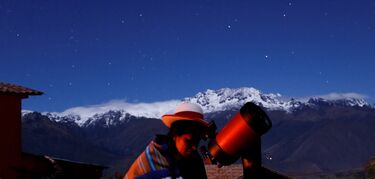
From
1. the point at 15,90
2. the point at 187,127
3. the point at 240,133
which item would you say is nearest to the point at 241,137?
the point at 240,133

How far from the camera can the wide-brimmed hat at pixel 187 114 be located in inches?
162

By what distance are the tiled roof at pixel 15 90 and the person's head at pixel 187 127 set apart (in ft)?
92.0

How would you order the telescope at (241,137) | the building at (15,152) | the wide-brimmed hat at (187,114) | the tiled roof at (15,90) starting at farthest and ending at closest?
the tiled roof at (15,90), the building at (15,152), the telescope at (241,137), the wide-brimmed hat at (187,114)

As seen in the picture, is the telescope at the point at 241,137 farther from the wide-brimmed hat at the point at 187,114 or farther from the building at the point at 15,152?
the building at the point at 15,152

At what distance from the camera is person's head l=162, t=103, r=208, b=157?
4129mm

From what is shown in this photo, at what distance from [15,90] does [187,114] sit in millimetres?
28879

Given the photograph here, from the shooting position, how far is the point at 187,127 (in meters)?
4.14

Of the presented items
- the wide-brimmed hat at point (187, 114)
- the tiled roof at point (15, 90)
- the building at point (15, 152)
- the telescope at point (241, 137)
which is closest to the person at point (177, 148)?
the wide-brimmed hat at point (187, 114)

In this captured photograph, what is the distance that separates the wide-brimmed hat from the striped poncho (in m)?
0.19

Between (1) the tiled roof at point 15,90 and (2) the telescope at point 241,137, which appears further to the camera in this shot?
(1) the tiled roof at point 15,90

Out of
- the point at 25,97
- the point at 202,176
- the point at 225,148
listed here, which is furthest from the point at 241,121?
the point at 25,97

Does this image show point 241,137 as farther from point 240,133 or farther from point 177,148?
point 177,148

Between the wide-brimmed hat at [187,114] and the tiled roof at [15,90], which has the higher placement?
the tiled roof at [15,90]

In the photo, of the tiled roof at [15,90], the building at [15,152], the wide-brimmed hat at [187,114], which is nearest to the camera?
the wide-brimmed hat at [187,114]
